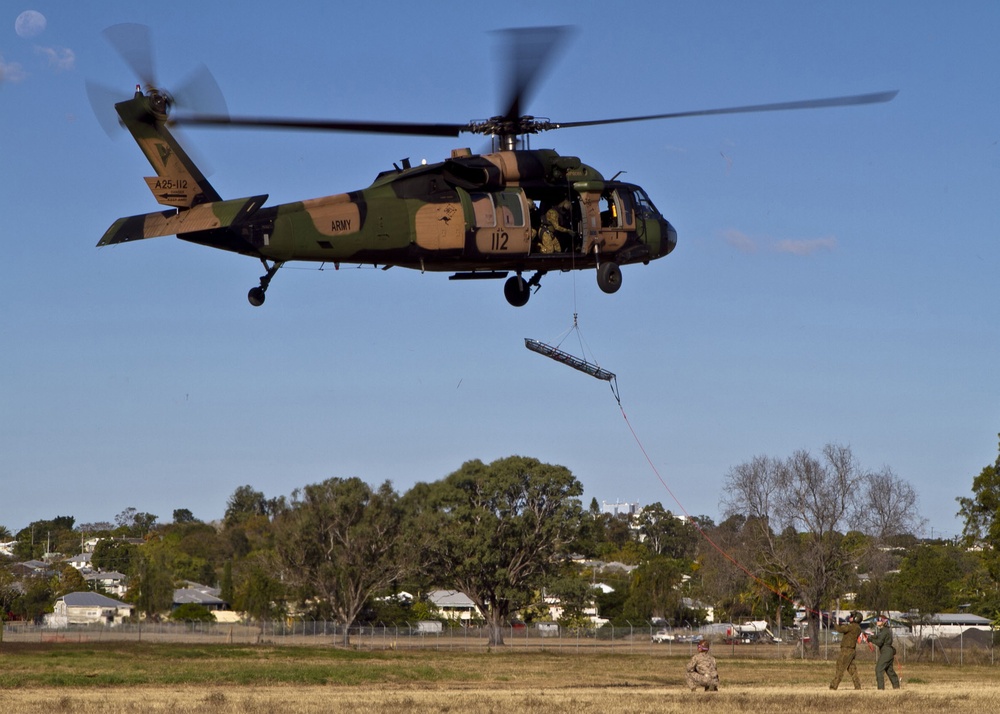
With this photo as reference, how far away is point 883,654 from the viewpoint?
24.8 metres

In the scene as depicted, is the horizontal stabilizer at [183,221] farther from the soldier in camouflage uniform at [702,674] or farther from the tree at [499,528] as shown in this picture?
the tree at [499,528]

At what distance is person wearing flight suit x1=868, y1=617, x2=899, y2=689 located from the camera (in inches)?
973

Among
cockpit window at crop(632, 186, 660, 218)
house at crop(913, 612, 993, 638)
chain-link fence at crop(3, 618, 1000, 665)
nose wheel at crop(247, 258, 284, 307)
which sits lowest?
chain-link fence at crop(3, 618, 1000, 665)

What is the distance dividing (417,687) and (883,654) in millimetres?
9614

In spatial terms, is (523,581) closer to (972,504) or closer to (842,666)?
(972,504)

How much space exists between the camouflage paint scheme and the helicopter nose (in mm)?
175

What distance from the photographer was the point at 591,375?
86.5 ft

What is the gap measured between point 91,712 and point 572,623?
63558mm

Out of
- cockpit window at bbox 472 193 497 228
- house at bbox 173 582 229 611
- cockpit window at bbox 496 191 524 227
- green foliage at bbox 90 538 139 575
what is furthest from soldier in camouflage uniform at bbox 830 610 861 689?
green foliage at bbox 90 538 139 575

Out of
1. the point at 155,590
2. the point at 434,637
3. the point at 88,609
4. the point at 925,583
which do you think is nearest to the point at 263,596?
the point at 155,590

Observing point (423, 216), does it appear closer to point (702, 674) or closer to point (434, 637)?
point (702, 674)

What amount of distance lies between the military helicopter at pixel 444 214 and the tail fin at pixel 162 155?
0.06 ft

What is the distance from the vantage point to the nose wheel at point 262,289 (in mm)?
22469

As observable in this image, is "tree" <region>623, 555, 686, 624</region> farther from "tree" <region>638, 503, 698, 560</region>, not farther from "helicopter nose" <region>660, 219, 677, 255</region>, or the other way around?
"helicopter nose" <region>660, 219, 677, 255</region>
